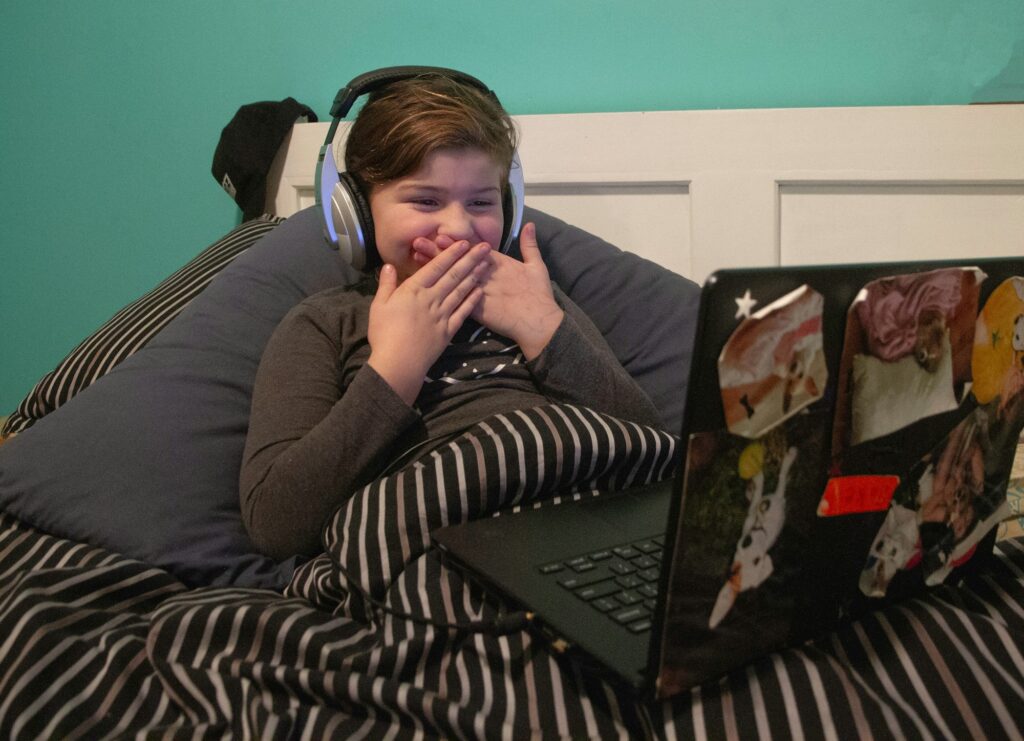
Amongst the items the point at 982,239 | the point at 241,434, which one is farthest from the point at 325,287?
the point at 982,239

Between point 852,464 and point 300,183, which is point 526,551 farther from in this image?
point 300,183

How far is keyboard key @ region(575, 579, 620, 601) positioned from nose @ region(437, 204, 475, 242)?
1.62 feet

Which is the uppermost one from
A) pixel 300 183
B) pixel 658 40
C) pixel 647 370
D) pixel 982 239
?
pixel 658 40

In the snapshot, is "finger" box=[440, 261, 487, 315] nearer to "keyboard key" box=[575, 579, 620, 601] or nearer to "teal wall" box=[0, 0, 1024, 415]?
"keyboard key" box=[575, 579, 620, 601]

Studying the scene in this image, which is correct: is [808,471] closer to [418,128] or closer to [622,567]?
[622,567]

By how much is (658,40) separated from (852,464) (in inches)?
42.2

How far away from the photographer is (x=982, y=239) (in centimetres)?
129

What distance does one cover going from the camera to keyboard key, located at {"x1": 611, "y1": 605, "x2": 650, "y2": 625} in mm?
573

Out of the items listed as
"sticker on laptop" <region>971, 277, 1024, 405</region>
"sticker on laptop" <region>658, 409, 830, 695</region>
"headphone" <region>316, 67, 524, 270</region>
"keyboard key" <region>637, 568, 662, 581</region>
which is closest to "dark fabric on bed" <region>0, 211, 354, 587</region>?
"headphone" <region>316, 67, 524, 270</region>

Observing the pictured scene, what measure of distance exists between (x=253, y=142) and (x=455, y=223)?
718 millimetres

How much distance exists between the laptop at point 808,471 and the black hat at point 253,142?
3.67 feet

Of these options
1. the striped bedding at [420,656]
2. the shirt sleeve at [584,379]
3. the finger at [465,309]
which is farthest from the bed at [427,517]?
the finger at [465,309]

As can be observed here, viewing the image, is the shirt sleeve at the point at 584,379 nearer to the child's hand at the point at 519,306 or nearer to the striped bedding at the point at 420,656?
the child's hand at the point at 519,306

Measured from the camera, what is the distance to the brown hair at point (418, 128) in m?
0.99
